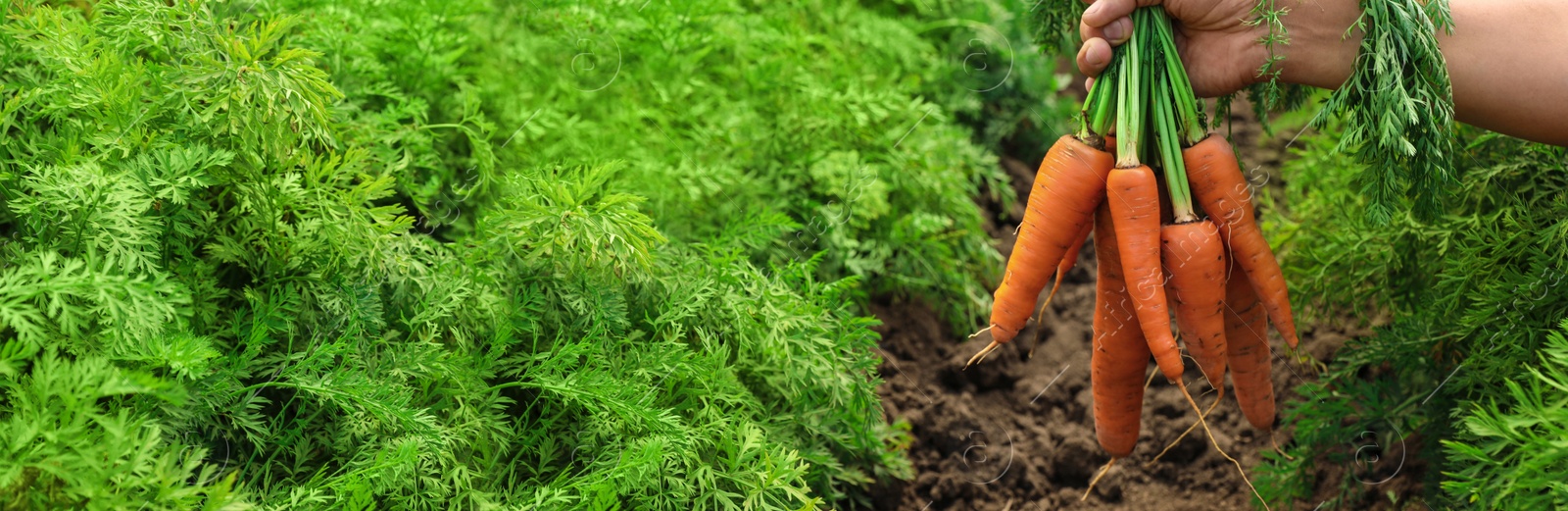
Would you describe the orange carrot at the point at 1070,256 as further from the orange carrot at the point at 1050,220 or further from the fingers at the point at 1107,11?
the fingers at the point at 1107,11

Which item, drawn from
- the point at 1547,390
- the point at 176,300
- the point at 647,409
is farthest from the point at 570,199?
the point at 1547,390

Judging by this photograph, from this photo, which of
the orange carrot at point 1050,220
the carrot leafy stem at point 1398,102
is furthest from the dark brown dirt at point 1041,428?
the carrot leafy stem at point 1398,102

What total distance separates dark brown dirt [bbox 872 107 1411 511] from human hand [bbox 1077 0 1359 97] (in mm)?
616

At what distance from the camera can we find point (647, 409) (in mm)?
1661

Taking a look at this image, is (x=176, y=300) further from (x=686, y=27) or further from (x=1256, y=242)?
(x=1256, y=242)

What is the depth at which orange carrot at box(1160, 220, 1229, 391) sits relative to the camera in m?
1.85

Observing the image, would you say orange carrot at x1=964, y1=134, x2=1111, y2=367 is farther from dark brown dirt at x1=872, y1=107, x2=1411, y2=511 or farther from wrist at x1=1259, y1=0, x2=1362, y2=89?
wrist at x1=1259, y1=0, x2=1362, y2=89

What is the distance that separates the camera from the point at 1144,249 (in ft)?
6.06

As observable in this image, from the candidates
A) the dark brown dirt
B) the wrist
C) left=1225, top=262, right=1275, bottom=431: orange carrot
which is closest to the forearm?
the wrist

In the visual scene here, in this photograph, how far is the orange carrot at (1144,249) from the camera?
1.80m

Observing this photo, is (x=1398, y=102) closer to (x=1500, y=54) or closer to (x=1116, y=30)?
(x=1500, y=54)

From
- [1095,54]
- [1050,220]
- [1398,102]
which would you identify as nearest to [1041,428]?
[1050,220]

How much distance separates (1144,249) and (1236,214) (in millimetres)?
194

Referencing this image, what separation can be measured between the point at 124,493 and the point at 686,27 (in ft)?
5.96
